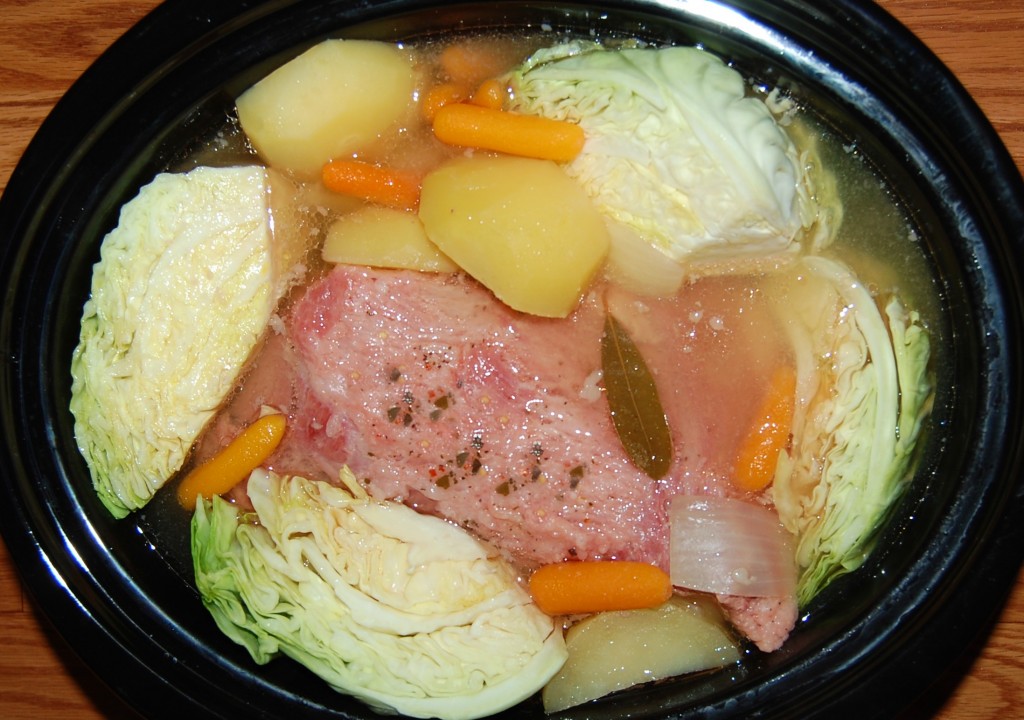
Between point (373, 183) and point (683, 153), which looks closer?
point (683, 153)

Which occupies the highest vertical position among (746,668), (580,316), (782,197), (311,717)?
(782,197)


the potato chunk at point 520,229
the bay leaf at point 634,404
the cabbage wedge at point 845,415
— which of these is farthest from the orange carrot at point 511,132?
the cabbage wedge at point 845,415

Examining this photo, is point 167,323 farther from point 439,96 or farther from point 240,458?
point 439,96

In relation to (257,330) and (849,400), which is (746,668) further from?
(257,330)

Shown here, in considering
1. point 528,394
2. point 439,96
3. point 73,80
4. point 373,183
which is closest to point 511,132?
point 439,96

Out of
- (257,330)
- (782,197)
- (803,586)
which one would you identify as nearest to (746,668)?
(803,586)

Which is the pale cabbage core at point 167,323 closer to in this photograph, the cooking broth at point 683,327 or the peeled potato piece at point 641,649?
the cooking broth at point 683,327

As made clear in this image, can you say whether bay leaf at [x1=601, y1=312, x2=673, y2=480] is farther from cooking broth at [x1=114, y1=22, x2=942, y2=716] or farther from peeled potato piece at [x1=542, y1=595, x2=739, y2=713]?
peeled potato piece at [x1=542, y1=595, x2=739, y2=713]
